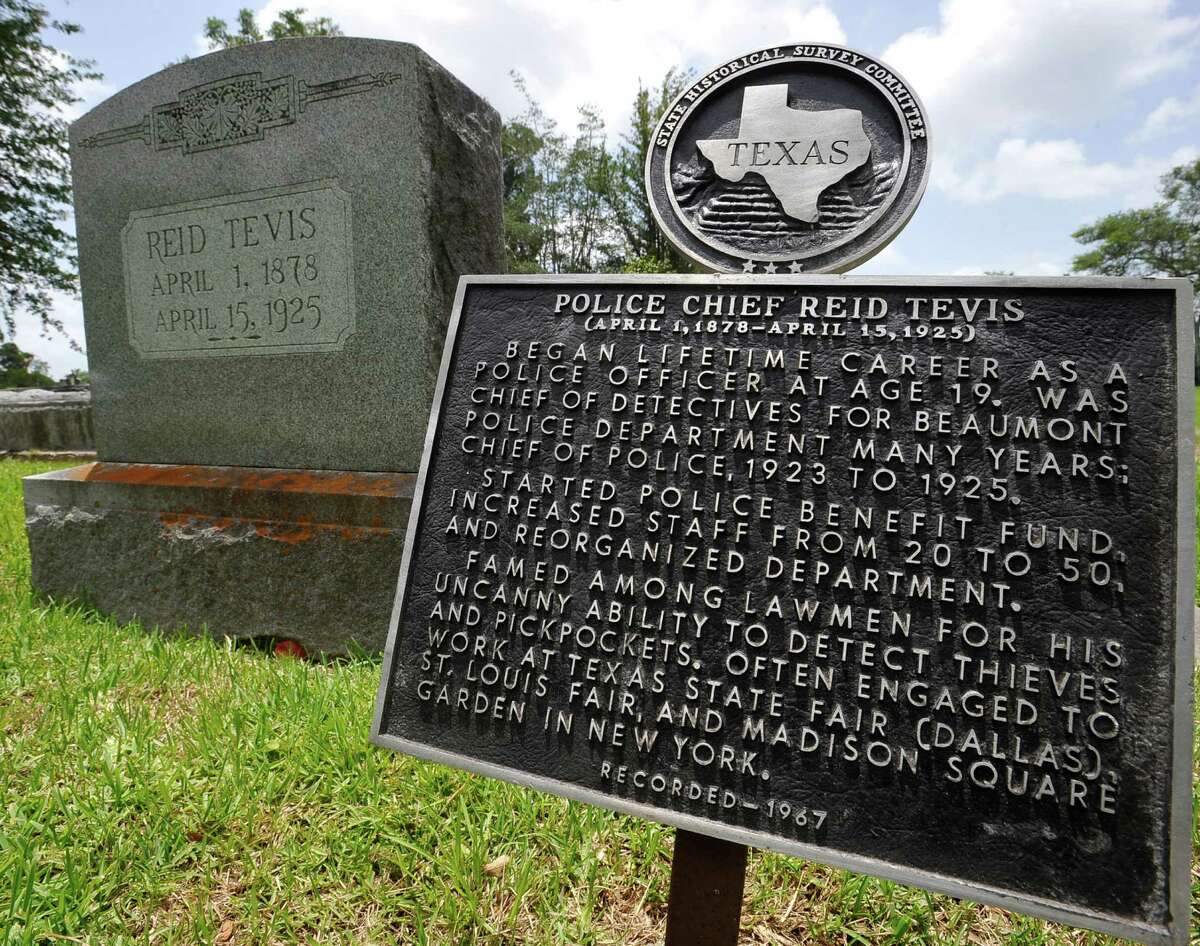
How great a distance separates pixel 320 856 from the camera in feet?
6.16

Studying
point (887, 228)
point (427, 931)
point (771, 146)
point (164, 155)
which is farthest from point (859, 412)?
point (164, 155)

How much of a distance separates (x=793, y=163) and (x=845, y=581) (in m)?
1.11

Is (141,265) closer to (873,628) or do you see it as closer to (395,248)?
(395,248)

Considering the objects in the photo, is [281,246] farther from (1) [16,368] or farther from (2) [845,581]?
(1) [16,368]

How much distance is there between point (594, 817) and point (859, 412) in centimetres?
138

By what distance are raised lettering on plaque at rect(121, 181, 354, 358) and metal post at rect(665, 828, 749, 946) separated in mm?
2676

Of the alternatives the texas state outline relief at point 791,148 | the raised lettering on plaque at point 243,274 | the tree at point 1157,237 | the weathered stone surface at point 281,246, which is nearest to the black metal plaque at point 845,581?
the texas state outline relief at point 791,148

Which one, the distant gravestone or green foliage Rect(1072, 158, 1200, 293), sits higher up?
green foliage Rect(1072, 158, 1200, 293)

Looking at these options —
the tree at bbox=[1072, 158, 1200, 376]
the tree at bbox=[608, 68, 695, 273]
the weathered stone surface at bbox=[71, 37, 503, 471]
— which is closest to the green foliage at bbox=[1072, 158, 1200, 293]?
the tree at bbox=[1072, 158, 1200, 376]

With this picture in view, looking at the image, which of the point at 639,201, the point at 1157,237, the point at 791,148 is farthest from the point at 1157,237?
the point at 791,148

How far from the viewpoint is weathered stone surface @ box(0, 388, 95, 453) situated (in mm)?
9234

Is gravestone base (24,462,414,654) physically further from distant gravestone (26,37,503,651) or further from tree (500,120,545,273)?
tree (500,120,545,273)

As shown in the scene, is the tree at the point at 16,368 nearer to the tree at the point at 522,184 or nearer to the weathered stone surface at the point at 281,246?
the tree at the point at 522,184

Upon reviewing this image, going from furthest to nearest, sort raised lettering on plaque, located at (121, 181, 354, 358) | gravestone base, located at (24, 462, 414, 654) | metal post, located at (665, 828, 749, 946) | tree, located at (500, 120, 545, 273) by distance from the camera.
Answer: tree, located at (500, 120, 545, 273) → raised lettering on plaque, located at (121, 181, 354, 358) → gravestone base, located at (24, 462, 414, 654) → metal post, located at (665, 828, 749, 946)
